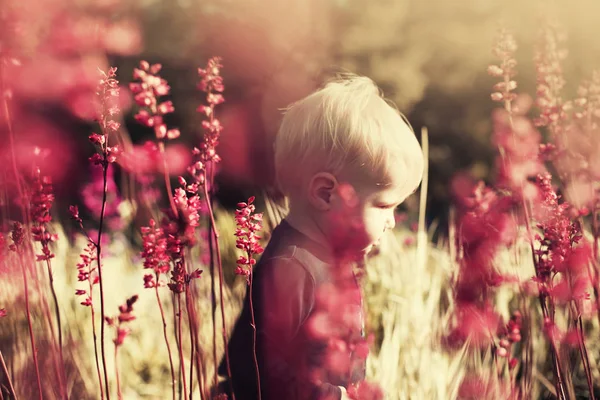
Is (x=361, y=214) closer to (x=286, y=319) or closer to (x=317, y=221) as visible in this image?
(x=317, y=221)

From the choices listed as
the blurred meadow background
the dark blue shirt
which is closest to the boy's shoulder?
the dark blue shirt

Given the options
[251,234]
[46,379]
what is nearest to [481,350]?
[251,234]

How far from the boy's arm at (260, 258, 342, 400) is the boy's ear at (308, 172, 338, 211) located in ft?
0.45

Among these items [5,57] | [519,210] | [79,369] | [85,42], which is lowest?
[79,369]

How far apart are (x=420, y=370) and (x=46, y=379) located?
978mm

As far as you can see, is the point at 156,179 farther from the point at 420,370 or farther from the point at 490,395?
the point at 490,395

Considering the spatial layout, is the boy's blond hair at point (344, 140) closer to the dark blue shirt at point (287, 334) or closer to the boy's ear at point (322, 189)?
the boy's ear at point (322, 189)

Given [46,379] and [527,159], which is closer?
[527,159]

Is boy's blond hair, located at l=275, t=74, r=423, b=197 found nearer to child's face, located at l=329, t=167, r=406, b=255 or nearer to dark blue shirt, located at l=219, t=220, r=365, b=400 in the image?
child's face, located at l=329, t=167, r=406, b=255

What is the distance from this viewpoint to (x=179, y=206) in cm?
106

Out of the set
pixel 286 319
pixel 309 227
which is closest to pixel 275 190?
pixel 309 227

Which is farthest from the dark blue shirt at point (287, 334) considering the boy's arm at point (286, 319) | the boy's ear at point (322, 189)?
the boy's ear at point (322, 189)

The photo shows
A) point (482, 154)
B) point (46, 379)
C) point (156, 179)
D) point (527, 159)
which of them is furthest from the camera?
point (482, 154)

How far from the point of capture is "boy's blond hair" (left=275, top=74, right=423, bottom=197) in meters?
1.30
